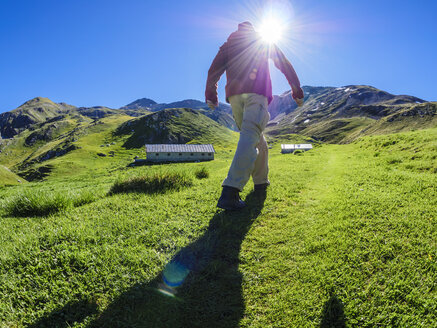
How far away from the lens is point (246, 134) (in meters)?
4.12

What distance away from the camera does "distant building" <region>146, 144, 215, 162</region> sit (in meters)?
76.8

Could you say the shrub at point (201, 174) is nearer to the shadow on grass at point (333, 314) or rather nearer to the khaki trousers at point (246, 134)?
the khaki trousers at point (246, 134)

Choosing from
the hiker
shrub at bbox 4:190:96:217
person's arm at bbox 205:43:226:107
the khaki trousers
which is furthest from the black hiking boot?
shrub at bbox 4:190:96:217

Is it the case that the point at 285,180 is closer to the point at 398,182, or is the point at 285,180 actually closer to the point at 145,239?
the point at 398,182

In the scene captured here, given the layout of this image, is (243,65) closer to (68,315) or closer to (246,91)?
(246,91)

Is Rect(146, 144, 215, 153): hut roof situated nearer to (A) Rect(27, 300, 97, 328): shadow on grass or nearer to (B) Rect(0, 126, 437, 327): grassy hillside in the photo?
(B) Rect(0, 126, 437, 327): grassy hillside

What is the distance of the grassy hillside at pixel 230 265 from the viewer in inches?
70.6

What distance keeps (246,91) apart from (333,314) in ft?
13.1

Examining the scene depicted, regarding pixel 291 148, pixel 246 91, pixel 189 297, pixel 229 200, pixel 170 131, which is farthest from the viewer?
pixel 170 131

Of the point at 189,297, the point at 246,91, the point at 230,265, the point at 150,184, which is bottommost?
the point at 189,297

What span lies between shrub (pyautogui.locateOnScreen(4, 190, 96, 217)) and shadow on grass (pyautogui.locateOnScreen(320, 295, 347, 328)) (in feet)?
15.8

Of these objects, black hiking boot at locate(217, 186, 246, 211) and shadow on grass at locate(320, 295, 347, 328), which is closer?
shadow on grass at locate(320, 295, 347, 328)

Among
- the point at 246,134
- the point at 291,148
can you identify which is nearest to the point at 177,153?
the point at 291,148

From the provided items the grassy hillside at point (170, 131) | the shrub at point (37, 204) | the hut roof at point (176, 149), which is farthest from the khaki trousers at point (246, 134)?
the grassy hillside at point (170, 131)
